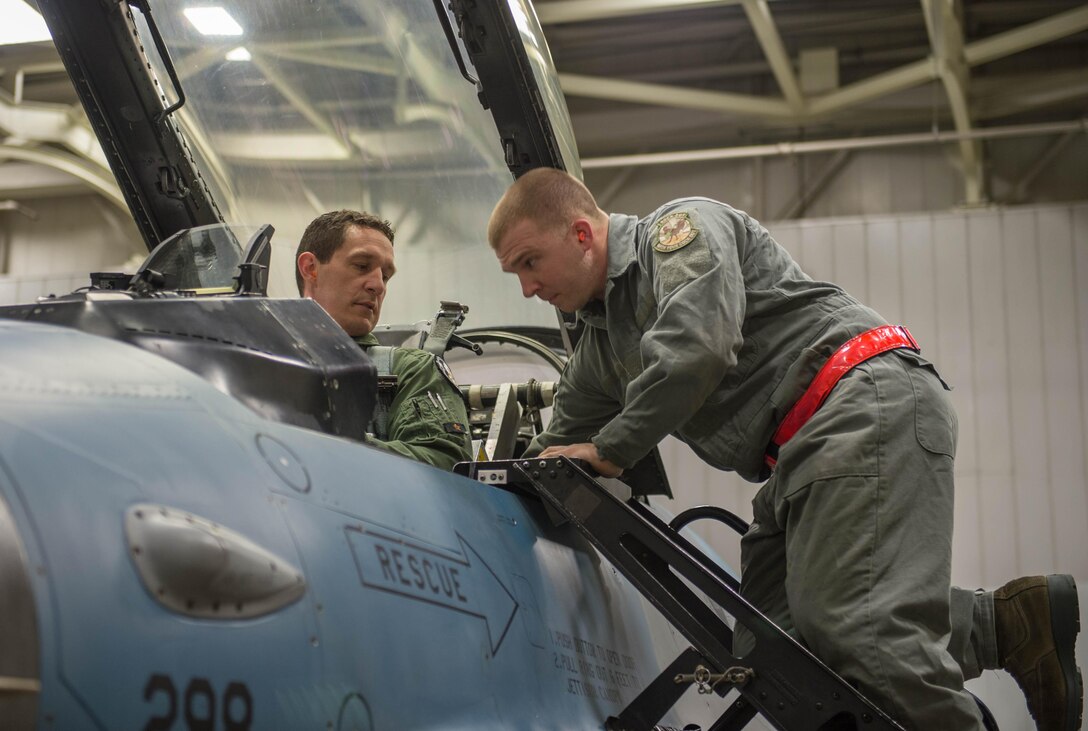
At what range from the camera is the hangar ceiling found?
360 inches

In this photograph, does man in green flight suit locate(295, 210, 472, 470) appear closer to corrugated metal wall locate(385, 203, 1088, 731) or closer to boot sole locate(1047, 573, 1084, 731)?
boot sole locate(1047, 573, 1084, 731)

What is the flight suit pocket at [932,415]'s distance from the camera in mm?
2441

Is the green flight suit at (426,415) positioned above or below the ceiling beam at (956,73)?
below

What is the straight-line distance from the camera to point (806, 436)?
2469mm

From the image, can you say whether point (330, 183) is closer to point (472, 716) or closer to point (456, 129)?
point (456, 129)

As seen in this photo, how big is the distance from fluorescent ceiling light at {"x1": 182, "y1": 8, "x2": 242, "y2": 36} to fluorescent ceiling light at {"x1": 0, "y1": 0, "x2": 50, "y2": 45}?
440cm

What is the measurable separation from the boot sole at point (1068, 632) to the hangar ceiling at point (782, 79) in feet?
20.5

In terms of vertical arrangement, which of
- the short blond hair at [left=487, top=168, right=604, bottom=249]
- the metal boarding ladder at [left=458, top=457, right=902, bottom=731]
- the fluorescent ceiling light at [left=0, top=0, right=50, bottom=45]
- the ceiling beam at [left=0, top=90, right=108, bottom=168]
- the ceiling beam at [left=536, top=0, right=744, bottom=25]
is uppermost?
the fluorescent ceiling light at [left=0, top=0, right=50, bottom=45]

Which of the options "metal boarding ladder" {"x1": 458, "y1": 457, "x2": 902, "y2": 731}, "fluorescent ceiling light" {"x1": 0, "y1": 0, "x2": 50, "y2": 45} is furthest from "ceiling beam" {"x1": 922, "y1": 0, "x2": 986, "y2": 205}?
"metal boarding ladder" {"x1": 458, "y1": 457, "x2": 902, "y2": 731}

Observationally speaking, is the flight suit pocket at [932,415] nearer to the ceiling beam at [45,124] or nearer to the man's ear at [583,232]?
the man's ear at [583,232]

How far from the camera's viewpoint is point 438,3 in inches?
132

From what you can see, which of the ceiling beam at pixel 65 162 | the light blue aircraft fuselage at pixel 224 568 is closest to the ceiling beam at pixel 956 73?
the ceiling beam at pixel 65 162

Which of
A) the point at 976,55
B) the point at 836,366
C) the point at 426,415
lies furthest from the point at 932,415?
the point at 976,55

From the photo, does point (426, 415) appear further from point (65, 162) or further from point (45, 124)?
point (65, 162)
